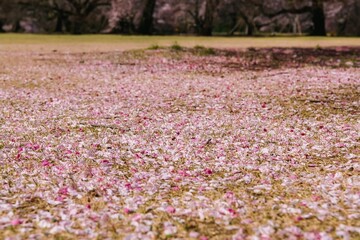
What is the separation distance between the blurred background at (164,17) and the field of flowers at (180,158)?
36300mm

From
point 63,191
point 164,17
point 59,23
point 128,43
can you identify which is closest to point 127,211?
point 63,191

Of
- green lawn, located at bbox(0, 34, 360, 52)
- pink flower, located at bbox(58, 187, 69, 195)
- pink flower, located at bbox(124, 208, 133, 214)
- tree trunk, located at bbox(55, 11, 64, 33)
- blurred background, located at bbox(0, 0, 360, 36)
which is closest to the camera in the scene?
pink flower, located at bbox(124, 208, 133, 214)

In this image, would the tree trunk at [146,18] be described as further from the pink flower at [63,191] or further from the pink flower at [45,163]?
the pink flower at [63,191]

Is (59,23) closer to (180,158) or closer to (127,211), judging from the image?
(180,158)

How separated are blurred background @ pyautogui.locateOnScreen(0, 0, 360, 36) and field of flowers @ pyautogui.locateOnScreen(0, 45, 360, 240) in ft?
119

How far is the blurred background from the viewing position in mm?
53812

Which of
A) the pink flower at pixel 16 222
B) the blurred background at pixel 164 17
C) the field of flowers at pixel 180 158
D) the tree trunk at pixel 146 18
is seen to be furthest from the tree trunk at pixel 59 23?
the pink flower at pixel 16 222

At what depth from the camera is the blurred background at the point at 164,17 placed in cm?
5381

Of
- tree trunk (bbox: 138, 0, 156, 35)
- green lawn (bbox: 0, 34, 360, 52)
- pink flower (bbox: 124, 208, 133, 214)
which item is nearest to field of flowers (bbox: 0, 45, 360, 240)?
pink flower (bbox: 124, 208, 133, 214)

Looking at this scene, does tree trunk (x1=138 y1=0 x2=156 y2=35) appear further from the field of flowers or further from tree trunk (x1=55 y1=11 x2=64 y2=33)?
the field of flowers

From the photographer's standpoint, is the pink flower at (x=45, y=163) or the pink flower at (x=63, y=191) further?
the pink flower at (x=45, y=163)

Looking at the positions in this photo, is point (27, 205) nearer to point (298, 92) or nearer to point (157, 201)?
point (157, 201)

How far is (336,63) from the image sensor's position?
2434 centimetres

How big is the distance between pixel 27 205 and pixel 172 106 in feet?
25.6
